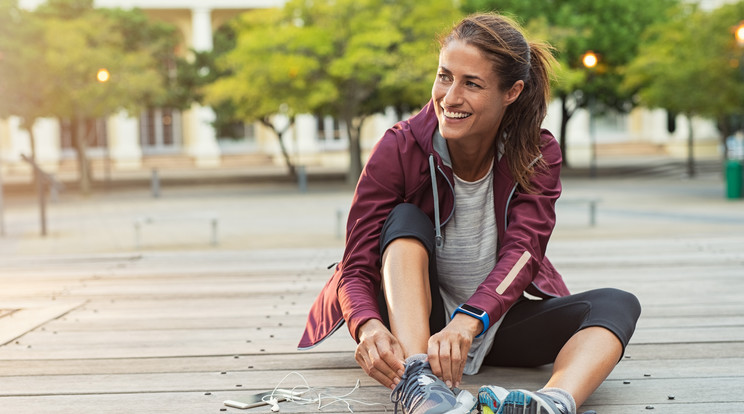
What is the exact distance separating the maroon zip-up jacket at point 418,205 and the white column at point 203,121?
40.4 metres

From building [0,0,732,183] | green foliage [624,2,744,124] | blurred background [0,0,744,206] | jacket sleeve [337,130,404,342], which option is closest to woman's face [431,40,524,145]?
jacket sleeve [337,130,404,342]

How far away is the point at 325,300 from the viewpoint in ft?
10.4

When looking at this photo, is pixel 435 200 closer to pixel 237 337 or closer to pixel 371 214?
pixel 371 214

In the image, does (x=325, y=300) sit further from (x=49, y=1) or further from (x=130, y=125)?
(x=130, y=125)

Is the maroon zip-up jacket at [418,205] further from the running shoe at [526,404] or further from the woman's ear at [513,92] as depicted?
the running shoe at [526,404]

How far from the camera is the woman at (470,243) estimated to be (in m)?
2.71

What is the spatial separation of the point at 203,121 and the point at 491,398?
4126 centimetres

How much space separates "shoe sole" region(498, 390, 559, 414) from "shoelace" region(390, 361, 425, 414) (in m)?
0.23

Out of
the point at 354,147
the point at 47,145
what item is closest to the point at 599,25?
the point at 354,147

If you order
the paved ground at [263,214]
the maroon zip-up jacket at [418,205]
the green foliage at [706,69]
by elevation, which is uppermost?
the green foliage at [706,69]

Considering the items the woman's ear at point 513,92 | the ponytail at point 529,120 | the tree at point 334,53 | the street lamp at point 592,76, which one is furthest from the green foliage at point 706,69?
the woman's ear at point 513,92

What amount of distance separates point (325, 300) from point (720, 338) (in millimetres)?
1764

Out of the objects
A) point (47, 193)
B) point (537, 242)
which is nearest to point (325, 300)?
point (537, 242)

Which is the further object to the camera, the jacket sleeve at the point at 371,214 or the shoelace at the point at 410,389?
the jacket sleeve at the point at 371,214
